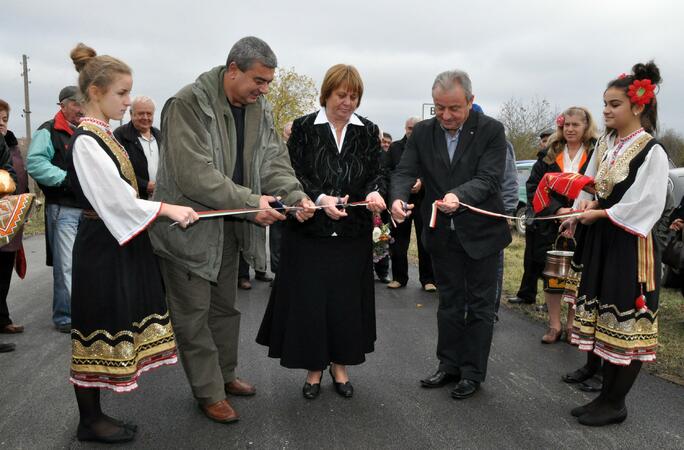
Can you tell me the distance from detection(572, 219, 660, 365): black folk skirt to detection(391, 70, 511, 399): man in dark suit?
0.66 meters

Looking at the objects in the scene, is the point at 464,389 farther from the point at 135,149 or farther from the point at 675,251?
the point at 135,149

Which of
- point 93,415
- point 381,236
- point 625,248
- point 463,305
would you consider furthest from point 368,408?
point 381,236

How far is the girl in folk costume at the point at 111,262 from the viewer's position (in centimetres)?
290

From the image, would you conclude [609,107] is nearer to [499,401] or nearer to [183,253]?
[499,401]

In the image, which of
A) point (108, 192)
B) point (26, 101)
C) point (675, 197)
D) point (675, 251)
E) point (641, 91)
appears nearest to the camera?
point (108, 192)

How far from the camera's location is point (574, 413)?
12.0 feet

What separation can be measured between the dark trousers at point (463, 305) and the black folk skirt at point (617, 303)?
26.0 inches

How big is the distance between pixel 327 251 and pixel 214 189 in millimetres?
956

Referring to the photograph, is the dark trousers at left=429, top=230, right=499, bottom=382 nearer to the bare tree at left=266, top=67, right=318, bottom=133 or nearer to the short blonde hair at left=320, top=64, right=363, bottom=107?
the short blonde hair at left=320, top=64, right=363, bottom=107

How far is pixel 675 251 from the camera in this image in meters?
5.72

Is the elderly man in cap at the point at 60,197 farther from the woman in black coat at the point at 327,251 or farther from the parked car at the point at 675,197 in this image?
the parked car at the point at 675,197

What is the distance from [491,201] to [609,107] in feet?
3.15

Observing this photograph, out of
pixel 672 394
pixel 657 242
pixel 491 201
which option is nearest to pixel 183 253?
pixel 491 201

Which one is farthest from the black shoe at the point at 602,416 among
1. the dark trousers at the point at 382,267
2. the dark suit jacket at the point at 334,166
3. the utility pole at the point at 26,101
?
→ the utility pole at the point at 26,101
